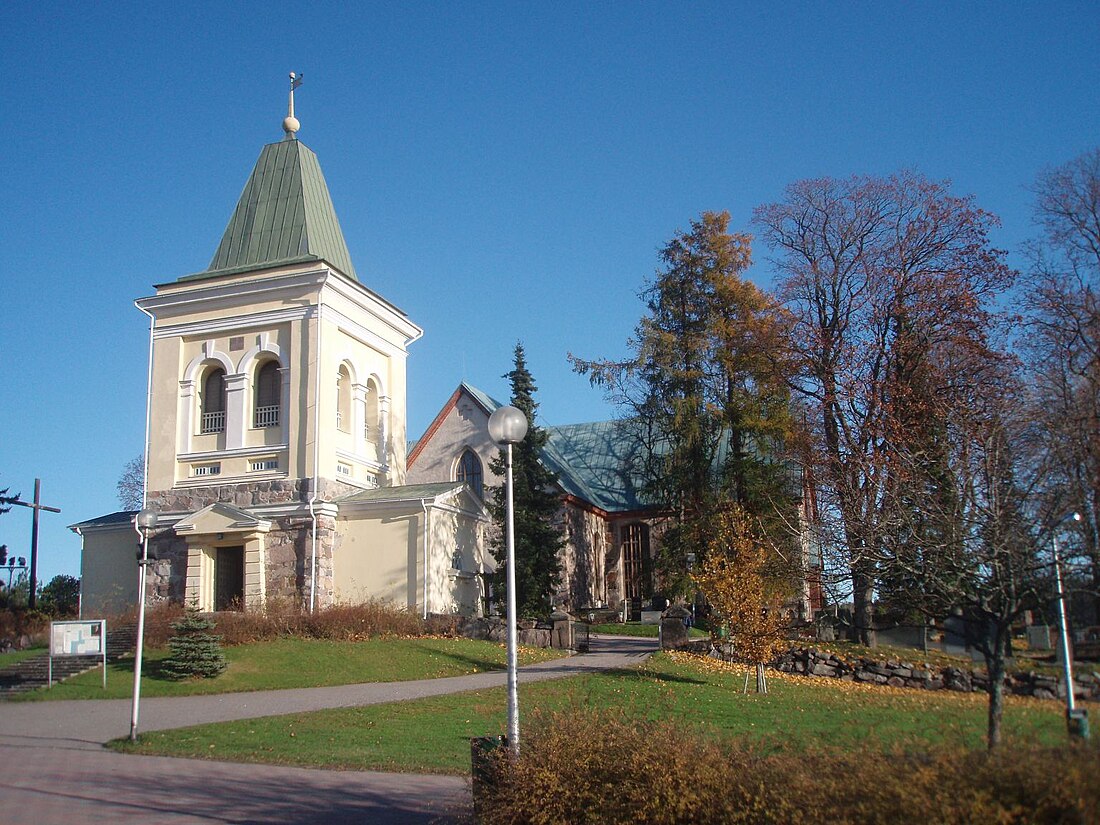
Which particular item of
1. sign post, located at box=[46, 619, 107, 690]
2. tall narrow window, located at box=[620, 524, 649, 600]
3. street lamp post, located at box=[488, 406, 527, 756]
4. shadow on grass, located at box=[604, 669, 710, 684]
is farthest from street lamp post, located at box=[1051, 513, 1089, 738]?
tall narrow window, located at box=[620, 524, 649, 600]

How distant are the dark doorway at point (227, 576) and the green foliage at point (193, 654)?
8.29 m

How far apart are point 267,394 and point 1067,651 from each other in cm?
2797

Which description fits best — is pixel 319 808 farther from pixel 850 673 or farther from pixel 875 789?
pixel 850 673

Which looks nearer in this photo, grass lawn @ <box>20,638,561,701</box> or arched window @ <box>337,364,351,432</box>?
grass lawn @ <box>20,638,561,701</box>

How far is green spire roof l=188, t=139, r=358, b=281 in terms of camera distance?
32406 millimetres

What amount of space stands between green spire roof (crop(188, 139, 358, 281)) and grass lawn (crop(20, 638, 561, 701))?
43.1 feet

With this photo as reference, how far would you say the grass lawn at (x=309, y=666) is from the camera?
822 inches

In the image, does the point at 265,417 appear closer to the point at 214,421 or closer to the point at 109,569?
the point at 214,421

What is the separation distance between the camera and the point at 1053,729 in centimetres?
638

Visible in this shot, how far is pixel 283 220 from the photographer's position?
33.1 metres

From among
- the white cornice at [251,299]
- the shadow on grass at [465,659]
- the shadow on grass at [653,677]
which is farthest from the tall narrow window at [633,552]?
the shadow on grass at [653,677]

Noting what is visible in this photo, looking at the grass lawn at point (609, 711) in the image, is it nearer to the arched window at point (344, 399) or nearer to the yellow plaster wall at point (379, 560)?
the yellow plaster wall at point (379, 560)

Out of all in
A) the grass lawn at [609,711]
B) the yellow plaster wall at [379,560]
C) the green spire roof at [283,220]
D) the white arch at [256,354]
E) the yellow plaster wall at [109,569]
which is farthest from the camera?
the green spire roof at [283,220]

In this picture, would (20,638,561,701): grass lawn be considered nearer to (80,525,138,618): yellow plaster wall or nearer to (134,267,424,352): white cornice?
(80,525,138,618): yellow plaster wall
